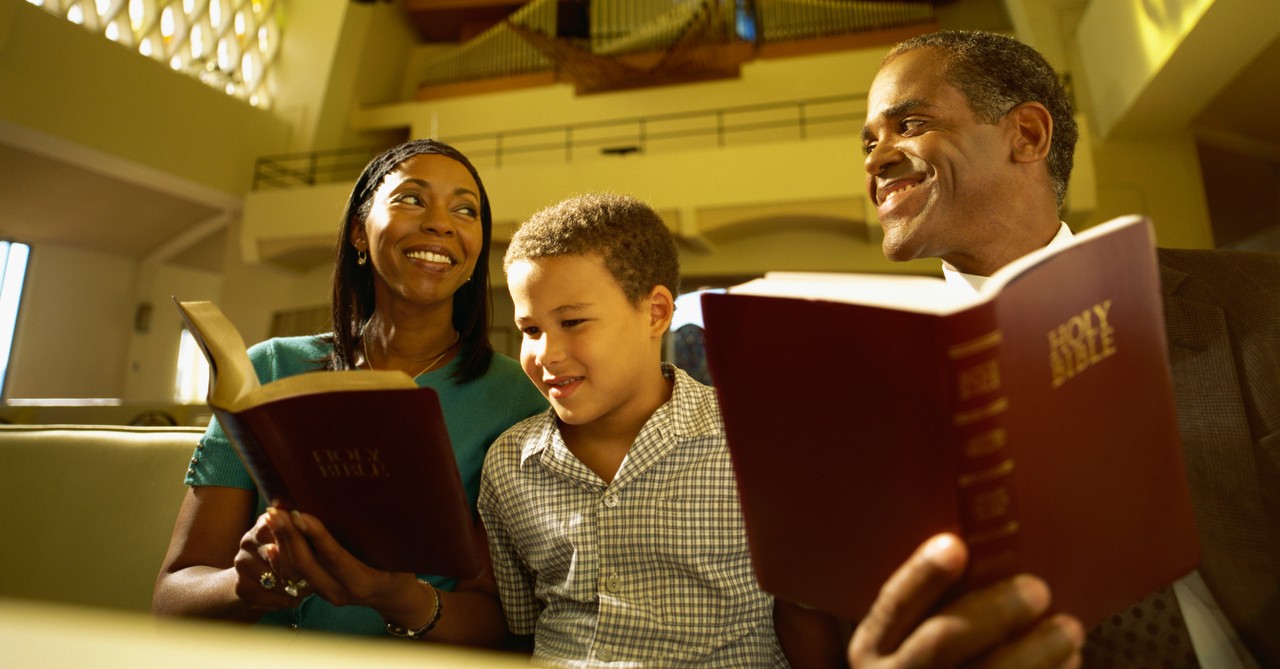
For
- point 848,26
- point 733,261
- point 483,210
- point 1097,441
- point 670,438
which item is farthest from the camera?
point 848,26

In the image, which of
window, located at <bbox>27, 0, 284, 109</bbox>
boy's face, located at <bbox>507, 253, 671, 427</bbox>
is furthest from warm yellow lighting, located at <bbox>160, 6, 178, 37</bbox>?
boy's face, located at <bbox>507, 253, 671, 427</bbox>

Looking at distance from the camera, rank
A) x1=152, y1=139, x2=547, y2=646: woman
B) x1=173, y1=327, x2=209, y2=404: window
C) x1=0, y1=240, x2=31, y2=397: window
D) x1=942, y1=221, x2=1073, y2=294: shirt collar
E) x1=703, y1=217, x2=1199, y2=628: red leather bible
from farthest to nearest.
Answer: x1=173, y1=327, x2=209, y2=404: window → x1=0, y1=240, x2=31, y2=397: window → x1=942, y1=221, x2=1073, y2=294: shirt collar → x1=152, y1=139, x2=547, y2=646: woman → x1=703, y1=217, x2=1199, y2=628: red leather bible

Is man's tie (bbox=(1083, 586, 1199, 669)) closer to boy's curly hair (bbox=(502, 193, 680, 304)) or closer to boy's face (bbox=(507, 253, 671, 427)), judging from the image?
boy's face (bbox=(507, 253, 671, 427))

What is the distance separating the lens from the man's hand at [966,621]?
698 millimetres

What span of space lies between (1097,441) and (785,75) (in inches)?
378

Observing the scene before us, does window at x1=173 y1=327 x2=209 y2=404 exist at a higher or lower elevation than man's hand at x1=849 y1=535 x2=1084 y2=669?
higher

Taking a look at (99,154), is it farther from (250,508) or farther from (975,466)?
(975,466)

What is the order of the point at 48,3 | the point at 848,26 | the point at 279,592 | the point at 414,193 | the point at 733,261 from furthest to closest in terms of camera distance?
the point at 848,26, the point at 733,261, the point at 48,3, the point at 414,193, the point at 279,592

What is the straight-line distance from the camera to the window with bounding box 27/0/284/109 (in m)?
8.26

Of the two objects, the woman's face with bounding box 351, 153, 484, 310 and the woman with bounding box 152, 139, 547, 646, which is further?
the woman's face with bounding box 351, 153, 484, 310

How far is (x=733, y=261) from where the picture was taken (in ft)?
29.9

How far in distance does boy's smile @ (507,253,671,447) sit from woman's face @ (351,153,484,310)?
13.3 inches

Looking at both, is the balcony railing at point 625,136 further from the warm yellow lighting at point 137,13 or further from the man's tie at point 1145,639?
the man's tie at point 1145,639

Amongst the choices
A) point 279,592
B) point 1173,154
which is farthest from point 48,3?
point 1173,154
